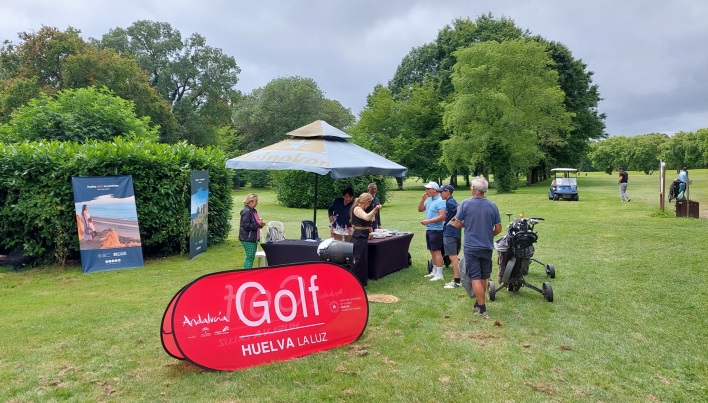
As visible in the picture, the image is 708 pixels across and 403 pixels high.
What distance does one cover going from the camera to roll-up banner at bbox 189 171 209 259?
35.9 ft

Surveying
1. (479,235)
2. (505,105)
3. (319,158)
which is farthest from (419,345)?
(505,105)

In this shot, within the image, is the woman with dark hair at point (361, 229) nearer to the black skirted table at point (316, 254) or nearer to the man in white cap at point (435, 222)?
the black skirted table at point (316, 254)

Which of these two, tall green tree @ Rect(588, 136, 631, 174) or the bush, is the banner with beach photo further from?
tall green tree @ Rect(588, 136, 631, 174)

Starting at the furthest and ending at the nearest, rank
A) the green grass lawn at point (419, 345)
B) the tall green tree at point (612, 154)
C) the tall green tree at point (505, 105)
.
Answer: the tall green tree at point (612, 154) < the tall green tree at point (505, 105) < the green grass lawn at point (419, 345)

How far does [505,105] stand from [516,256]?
30.4 meters

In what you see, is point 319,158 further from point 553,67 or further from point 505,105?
point 553,67

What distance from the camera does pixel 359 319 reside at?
17.8 ft

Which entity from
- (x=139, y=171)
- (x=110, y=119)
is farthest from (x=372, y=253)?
(x=110, y=119)

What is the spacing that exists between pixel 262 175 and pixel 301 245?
4749cm

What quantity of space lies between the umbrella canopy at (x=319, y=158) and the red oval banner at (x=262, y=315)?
104 inches

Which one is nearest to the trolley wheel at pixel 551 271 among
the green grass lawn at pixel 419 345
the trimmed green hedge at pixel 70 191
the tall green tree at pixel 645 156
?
the green grass lawn at pixel 419 345

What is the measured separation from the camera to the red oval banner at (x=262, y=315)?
14.5 feet

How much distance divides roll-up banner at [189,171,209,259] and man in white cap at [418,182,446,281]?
5.48 m

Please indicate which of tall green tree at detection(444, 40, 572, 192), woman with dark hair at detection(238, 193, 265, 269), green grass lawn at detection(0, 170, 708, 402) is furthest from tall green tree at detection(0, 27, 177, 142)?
woman with dark hair at detection(238, 193, 265, 269)
